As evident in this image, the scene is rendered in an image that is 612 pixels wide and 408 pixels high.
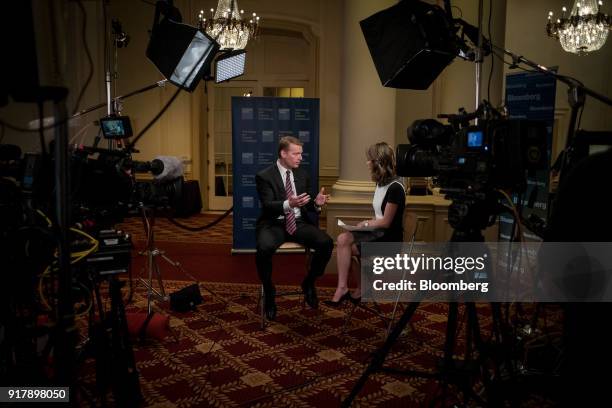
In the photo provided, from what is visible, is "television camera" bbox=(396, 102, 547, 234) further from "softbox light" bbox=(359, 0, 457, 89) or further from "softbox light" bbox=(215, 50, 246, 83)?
"softbox light" bbox=(215, 50, 246, 83)

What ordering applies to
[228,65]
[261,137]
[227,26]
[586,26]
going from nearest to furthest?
1. [228,65]
2. [586,26]
3. [261,137]
4. [227,26]

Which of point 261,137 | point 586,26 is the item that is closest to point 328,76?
point 261,137

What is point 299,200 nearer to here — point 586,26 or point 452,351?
point 452,351

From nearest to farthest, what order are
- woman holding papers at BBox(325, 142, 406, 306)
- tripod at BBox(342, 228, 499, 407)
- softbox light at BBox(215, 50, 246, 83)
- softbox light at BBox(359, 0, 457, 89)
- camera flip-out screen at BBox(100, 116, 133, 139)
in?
tripod at BBox(342, 228, 499, 407), softbox light at BBox(359, 0, 457, 89), camera flip-out screen at BBox(100, 116, 133, 139), softbox light at BBox(215, 50, 246, 83), woman holding papers at BBox(325, 142, 406, 306)

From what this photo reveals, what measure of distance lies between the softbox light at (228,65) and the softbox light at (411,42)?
105cm

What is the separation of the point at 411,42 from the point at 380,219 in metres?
1.56

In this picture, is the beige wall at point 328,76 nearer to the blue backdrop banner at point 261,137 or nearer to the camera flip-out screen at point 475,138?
the blue backdrop banner at point 261,137

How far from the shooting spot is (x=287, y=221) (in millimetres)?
3701

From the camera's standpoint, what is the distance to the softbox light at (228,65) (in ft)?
9.87

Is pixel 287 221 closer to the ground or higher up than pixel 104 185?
closer to the ground

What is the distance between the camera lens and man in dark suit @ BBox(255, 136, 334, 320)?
11.5 ft

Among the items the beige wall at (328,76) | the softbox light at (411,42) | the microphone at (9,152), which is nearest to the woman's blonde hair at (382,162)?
the softbox light at (411,42)

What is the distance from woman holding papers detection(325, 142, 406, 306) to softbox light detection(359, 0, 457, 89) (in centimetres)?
115

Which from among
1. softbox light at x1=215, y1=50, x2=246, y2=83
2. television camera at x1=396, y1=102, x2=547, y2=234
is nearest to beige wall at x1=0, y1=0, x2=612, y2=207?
softbox light at x1=215, y1=50, x2=246, y2=83
